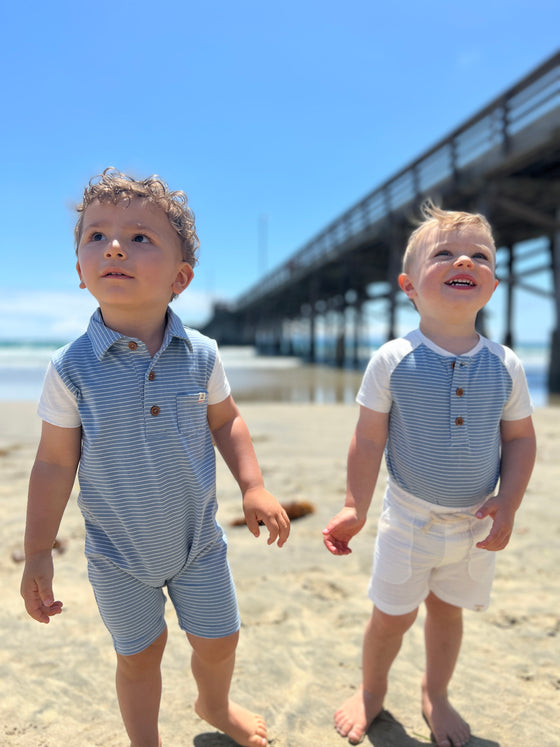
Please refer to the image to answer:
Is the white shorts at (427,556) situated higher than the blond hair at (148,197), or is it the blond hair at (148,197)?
the blond hair at (148,197)

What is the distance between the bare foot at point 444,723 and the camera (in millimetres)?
1623

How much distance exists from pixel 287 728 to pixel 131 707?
1.66ft

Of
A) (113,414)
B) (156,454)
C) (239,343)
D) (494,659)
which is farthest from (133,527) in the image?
(239,343)

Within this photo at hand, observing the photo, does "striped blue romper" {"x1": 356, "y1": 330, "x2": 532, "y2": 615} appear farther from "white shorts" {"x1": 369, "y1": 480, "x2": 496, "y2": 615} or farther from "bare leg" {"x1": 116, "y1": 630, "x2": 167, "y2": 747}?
"bare leg" {"x1": 116, "y1": 630, "x2": 167, "y2": 747}

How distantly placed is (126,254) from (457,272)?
92cm

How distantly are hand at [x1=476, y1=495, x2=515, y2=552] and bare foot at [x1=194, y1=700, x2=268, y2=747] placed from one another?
86 centimetres

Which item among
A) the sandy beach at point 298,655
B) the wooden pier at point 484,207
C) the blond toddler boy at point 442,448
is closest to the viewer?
the blond toddler boy at point 442,448

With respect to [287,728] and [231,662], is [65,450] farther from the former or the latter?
[287,728]

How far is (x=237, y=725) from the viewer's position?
158 cm

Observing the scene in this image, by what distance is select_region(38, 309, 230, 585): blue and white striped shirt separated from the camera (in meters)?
1.38

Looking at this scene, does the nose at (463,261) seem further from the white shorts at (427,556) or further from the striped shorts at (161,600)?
the striped shorts at (161,600)

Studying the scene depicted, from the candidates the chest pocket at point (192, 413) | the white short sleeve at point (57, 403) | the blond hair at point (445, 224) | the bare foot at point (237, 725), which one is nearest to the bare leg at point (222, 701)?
the bare foot at point (237, 725)

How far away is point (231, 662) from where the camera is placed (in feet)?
5.18

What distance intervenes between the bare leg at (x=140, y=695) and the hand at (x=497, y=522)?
96 cm
